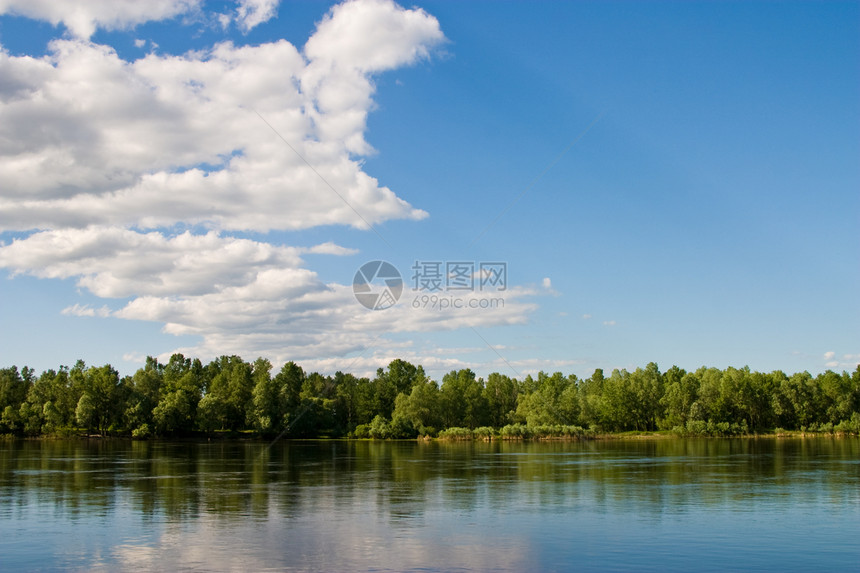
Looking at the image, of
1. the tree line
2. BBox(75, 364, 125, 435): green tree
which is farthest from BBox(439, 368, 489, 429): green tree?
BBox(75, 364, 125, 435): green tree

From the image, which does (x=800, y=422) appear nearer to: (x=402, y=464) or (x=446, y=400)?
(x=446, y=400)

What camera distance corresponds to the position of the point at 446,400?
158875 millimetres

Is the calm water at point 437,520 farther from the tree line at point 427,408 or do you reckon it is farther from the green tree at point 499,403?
the green tree at point 499,403

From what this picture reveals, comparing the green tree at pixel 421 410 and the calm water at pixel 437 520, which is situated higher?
the calm water at pixel 437 520

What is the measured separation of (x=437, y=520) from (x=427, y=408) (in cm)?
11624

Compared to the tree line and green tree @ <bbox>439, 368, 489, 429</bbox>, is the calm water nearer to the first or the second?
the tree line

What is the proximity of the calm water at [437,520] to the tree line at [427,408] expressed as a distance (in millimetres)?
87368

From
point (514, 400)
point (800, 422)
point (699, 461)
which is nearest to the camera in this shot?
point (699, 461)

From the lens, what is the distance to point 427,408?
148 meters

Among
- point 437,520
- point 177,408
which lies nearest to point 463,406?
point 177,408

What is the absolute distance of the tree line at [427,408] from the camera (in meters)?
145

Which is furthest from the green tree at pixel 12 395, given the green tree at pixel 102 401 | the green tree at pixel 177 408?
the green tree at pixel 177 408

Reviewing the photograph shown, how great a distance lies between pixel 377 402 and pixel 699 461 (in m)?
113

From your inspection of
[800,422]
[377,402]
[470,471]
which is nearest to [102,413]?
[377,402]
